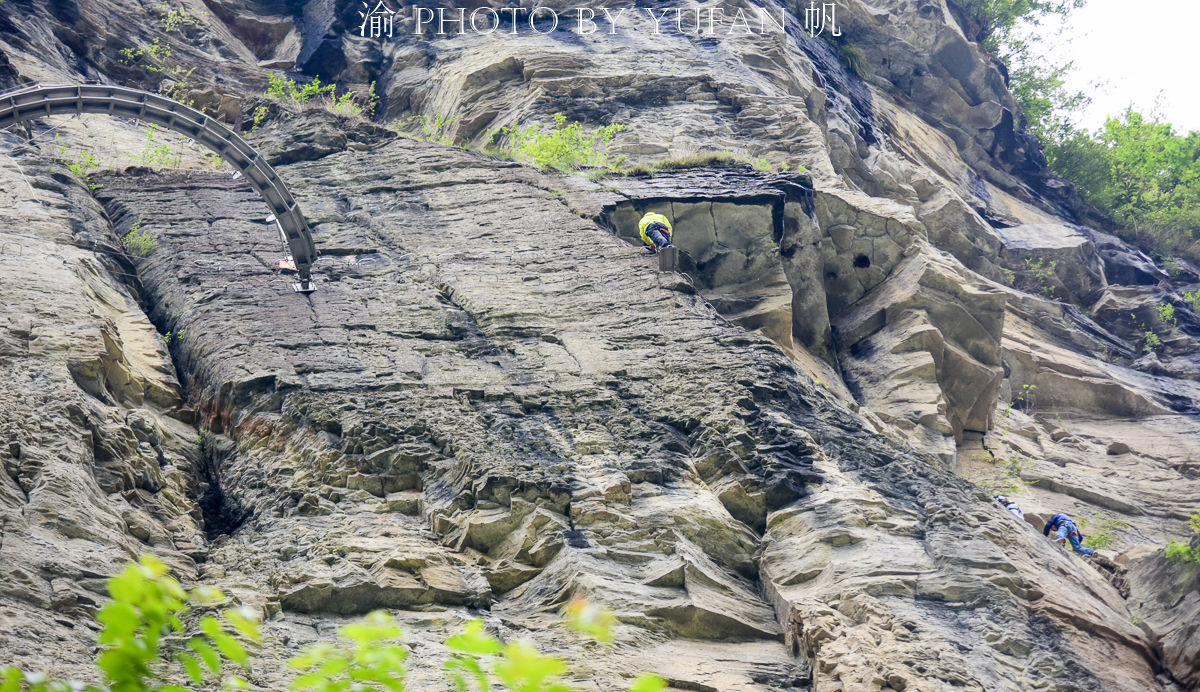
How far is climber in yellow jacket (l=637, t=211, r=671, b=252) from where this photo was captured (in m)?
15.3

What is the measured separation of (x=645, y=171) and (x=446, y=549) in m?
9.83

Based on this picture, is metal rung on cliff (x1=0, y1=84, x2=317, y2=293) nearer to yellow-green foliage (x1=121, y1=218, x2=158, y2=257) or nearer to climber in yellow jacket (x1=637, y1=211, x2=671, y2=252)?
yellow-green foliage (x1=121, y1=218, x2=158, y2=257)

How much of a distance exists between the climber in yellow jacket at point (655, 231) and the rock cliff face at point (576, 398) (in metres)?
0.54

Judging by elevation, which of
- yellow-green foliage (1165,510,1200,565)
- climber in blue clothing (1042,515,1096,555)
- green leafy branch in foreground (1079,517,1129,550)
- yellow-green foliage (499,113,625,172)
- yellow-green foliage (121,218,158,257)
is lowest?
green leafy branch in foreground (1079,517,1129,550)

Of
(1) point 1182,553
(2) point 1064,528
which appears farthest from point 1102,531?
(1) point 1182,553

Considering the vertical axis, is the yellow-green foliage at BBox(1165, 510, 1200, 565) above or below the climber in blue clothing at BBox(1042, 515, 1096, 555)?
above

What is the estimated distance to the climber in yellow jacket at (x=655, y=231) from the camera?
15.3 meters

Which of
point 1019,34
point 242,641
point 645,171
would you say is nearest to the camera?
point 242,641

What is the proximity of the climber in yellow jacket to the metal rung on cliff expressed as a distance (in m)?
4.48

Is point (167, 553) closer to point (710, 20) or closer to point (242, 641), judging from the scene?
point (242, 641)

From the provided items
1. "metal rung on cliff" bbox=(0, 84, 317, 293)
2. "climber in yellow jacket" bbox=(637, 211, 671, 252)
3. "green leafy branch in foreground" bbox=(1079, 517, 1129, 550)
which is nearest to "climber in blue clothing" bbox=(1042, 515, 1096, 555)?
"green leafy branch in foreground" bbox=(1079, 517, 1129, 550)

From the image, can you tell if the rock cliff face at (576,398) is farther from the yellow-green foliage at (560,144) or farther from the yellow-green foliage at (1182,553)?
the yellow-green foliage at (560,144)

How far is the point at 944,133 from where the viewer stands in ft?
102

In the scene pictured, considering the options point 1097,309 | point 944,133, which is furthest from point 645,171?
point 944,133
